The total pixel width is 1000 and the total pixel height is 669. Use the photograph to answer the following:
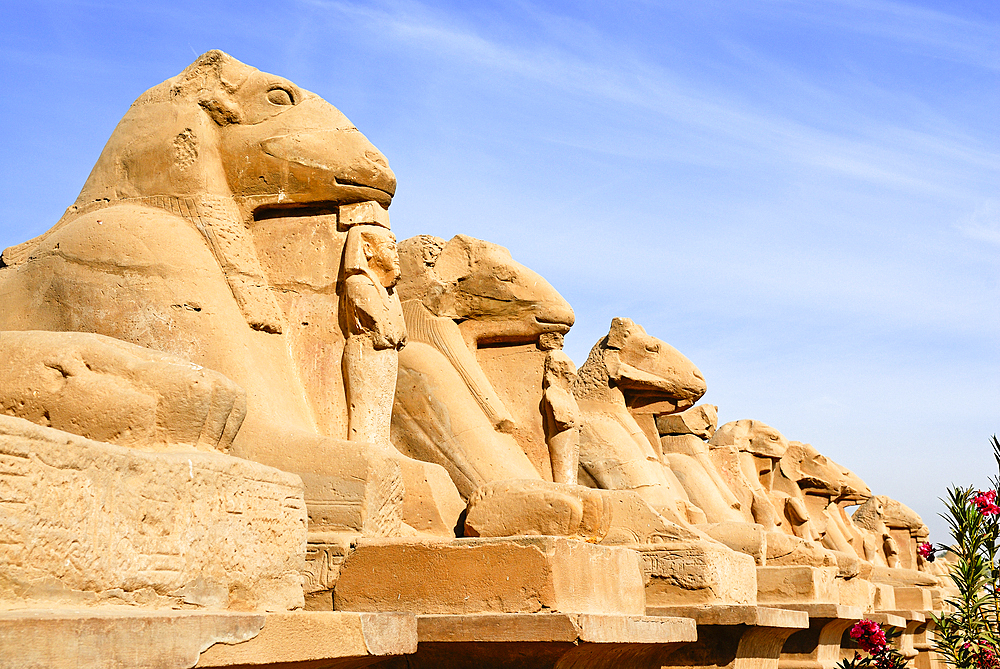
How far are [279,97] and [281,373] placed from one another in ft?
4.30

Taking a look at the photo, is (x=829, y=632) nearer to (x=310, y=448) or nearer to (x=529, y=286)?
(x=529, y=286)

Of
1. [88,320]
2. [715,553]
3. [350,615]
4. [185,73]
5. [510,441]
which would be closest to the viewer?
[350,615]

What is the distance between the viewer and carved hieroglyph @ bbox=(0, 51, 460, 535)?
173 inches

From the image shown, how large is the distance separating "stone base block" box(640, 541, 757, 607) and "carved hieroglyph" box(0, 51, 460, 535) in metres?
1.45

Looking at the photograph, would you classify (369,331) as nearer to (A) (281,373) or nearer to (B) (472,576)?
(A) (281,373)

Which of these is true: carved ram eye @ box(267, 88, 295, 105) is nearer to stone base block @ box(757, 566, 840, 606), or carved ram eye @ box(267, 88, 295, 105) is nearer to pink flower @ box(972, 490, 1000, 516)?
pink flower @ box(972, 490, 1000, 516)

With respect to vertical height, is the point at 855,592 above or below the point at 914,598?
below

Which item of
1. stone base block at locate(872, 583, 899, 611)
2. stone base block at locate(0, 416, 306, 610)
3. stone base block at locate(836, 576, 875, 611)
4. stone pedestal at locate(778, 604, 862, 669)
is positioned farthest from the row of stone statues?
stone base block at locate(872, 583, 899, 611)

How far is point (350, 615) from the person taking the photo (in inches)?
129

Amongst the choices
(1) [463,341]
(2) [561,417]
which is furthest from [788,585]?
(1) [463,341]

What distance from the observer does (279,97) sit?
5.21 meters

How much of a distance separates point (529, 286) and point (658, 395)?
96.2 inches

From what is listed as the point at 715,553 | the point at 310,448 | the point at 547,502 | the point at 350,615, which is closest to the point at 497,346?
the point at 715,553

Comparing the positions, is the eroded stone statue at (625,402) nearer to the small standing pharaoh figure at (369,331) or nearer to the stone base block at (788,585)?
the stone base block at (788,585)
